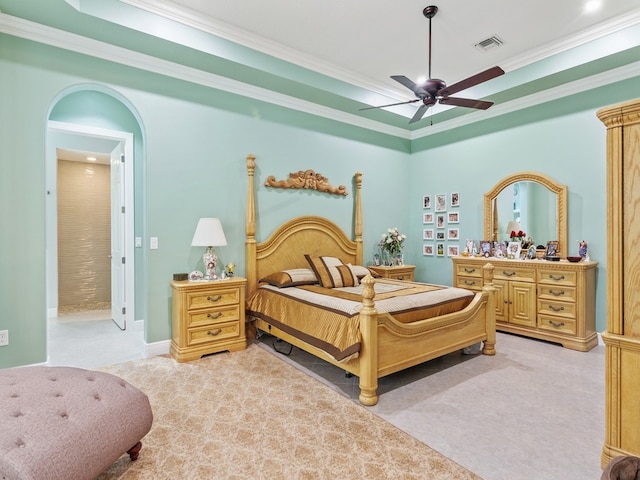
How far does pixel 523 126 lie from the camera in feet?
14.9

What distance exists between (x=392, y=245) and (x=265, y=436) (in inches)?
144

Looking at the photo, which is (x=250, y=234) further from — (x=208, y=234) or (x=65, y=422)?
(x=65, y=422)

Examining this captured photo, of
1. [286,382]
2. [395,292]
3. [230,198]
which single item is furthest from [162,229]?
[395,292]

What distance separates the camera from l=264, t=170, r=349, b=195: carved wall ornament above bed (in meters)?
4.39

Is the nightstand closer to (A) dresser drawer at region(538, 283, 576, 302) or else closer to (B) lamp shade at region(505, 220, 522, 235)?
(B) lamp shade at region(505, 220, 522, 235)

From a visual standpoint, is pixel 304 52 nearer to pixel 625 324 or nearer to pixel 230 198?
pixel 230 198

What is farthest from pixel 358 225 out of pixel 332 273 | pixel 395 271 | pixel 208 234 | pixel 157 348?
pixel 157 348

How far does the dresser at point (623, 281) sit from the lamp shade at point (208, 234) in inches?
122

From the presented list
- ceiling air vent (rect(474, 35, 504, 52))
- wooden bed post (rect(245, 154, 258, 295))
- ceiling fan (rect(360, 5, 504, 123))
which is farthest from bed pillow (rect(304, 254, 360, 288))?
ceiling air vent (rect(474, 35, 504, 52))

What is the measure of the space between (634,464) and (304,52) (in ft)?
13.7

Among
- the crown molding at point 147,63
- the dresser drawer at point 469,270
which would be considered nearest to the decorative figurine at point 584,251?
the dresser drawer at point 469,270

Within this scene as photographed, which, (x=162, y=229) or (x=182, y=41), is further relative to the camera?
(x=162, y=229)

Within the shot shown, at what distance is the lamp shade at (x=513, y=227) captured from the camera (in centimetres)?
457

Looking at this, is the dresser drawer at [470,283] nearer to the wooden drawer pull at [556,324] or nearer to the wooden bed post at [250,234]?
the wooden drawer pull at [556,324]
